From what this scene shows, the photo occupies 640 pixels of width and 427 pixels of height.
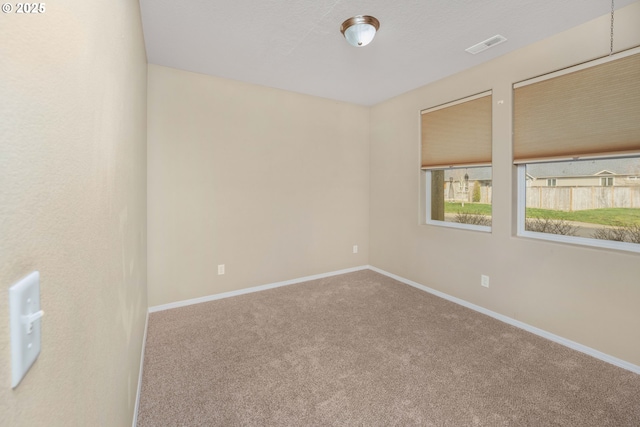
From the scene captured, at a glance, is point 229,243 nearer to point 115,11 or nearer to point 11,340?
point 115,11

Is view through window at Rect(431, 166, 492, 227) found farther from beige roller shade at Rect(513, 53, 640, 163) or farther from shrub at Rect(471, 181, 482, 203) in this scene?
beige roller shade at Rect(513, 53, 640, 163)

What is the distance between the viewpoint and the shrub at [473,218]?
3.24 m

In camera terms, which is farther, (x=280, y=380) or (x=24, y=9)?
(x=280, y=380)

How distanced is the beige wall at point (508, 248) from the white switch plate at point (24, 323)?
329 centimetres

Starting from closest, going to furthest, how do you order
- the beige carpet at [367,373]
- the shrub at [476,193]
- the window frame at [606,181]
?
the beige carpet at [367,373] → the window frame at [606,181] → the shrub at [476,193]

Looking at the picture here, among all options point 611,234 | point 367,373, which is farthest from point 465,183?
point 367,373

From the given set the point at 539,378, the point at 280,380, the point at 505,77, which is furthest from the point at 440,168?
the point at 280,380

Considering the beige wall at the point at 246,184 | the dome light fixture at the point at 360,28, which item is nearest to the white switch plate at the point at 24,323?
the dome light fixture at the point at 360,28

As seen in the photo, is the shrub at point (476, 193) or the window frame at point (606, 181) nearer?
the window frame at point (606, 181)

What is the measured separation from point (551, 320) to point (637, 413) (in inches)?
35.2

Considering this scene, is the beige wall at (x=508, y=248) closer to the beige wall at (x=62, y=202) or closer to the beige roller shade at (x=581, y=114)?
the beige roller shade at (x=581, y=114)

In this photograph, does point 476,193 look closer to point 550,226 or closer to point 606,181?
point 550,226

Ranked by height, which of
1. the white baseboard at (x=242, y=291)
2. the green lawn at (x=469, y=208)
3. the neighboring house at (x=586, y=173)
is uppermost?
the neighboring house at (x=586, y=173)

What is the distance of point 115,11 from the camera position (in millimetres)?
1152
